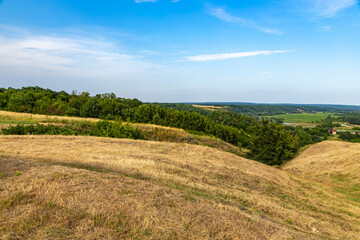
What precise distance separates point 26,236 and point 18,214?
2.87 ft

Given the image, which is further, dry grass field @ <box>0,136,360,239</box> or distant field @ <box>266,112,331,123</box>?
distant field @ <box>266,112,331,123</box>

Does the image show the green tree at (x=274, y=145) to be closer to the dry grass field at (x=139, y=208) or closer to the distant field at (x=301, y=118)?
the dry grass field at (x=139, y=208)

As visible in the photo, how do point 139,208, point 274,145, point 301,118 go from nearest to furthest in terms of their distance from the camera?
point 139,208 → point 274,145 → point 301,118

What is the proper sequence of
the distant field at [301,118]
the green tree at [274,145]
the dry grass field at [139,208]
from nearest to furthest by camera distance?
the dry grass field at [139,208], the green tree at [274,145], the distant field at [301,118]

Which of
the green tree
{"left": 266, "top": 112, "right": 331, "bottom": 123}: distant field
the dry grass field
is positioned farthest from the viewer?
{"left": 266, "top": 112, "right": 331, "bottom": 123}: distant field

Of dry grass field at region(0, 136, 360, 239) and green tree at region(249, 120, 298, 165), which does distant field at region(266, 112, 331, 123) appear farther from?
dry grass field at region(0, 136, 360, 239)

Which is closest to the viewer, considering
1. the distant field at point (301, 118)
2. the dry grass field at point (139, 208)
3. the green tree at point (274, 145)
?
the dry grass field at point (139, 208)

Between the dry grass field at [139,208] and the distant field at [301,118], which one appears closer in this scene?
the dry grass field at [139,208]

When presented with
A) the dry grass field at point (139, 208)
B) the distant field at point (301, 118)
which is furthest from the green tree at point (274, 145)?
the distant field at point (301, 118)

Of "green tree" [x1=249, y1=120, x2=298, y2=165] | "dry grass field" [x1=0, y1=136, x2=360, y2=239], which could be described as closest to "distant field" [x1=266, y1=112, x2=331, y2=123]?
"green tree" [x1=249, y1=120, x2=298, y2=165]

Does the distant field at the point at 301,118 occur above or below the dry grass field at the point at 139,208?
below

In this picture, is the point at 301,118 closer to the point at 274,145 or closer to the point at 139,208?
the point at 274,145

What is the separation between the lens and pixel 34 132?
20.5m

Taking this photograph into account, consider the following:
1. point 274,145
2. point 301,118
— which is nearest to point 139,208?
point 274,145
